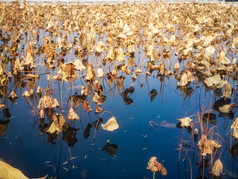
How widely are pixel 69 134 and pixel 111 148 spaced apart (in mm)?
369

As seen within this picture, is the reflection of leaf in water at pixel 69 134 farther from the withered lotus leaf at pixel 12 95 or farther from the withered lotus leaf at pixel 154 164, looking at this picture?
the withered lotus leaf at pixel 12 95

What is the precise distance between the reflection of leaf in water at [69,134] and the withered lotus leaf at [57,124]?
6 cm

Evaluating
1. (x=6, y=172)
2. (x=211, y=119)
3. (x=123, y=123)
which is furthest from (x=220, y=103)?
(x=6, y=172)

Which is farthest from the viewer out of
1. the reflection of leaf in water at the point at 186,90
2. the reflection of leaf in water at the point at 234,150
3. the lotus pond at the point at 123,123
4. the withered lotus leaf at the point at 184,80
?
the withered lotus leaf at the point at 184,80

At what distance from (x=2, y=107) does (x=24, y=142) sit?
0.61 m

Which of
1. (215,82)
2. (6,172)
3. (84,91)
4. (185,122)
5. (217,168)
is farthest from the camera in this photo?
(215,82)

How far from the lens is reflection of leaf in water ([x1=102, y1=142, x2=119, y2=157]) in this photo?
5.70 ft

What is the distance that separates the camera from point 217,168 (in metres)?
1.43

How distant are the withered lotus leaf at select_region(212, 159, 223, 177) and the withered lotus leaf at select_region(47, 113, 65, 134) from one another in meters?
1.07

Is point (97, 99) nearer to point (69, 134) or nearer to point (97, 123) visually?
point (97, 123)

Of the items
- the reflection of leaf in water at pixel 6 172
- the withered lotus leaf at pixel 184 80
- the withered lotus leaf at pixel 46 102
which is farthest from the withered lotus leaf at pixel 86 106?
the reflection of leaf in water at pixel 6 172

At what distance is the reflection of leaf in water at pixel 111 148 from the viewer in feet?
5.70

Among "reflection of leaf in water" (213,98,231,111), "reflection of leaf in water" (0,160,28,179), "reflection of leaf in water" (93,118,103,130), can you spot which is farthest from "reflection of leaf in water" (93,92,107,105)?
"reflection of leaf in water" (0,160,28,179)

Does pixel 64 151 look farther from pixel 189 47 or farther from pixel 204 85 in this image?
pixel 189 47
